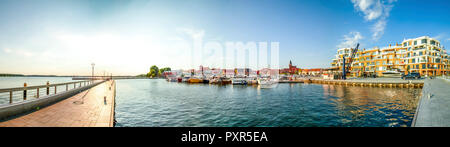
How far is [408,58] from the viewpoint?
64750 mm

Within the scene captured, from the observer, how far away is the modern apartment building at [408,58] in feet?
200

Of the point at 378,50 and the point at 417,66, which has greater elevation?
the point at 378,50

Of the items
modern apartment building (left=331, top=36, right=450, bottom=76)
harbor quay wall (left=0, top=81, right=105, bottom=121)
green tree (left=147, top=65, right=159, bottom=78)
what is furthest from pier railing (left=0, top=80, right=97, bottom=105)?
green tree (left=147, top=65, right=159, bottom=78)

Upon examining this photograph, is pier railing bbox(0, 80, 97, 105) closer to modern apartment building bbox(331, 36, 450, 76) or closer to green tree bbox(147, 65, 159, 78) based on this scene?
modern apartment building bbox(331, 36, 450, 76)

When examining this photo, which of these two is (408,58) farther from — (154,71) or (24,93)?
(154,71)

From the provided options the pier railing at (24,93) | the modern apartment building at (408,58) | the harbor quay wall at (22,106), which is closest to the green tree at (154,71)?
the pier railing at (24,93)

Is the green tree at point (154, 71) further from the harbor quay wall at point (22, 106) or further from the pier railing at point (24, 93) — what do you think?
the harbor quay wall at point (22, 106)

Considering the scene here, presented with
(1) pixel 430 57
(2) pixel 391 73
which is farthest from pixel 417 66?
(2) pixel 391 73

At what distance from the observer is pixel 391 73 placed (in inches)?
2394
